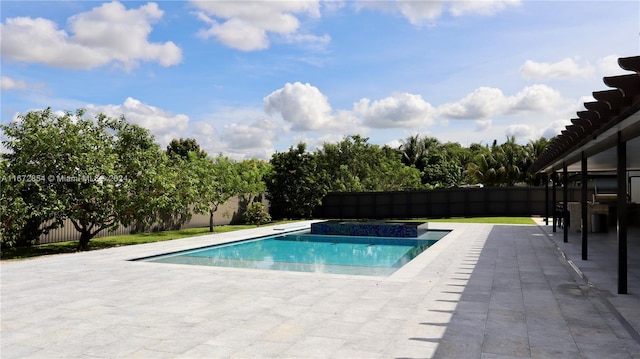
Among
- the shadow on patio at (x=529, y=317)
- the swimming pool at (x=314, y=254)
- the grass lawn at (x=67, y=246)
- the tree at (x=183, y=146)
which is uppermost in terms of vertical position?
the tree at (x=183, y=146)

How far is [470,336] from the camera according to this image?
4.97m

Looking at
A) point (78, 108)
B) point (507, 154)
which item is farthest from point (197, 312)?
point (507, 154)

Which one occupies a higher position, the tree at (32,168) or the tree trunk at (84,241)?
the tree at (32,168)

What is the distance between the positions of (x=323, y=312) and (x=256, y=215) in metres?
18.8

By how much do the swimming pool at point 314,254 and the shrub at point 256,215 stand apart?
18.3 feet

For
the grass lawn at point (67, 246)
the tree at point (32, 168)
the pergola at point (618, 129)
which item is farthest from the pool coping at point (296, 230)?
the pergola at point (618, 129)

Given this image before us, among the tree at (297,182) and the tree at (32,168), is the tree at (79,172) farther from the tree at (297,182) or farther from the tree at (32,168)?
the tree at (297,182)

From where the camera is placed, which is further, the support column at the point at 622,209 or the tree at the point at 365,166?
the tree at the point at 365,166

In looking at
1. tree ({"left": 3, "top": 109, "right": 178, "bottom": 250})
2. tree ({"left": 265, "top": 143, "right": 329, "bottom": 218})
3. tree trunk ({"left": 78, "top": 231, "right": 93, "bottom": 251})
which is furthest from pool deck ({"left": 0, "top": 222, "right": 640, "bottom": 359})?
tree ({"left": 265, "top": 143, "right": 329, "bottom": 218})

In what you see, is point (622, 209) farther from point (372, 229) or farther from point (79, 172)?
point (79, 172)

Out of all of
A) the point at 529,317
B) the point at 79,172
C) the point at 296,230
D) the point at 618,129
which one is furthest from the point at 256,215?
the point at 618,129

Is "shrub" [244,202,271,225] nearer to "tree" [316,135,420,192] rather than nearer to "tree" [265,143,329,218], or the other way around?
"tree" [265,143,329,218]

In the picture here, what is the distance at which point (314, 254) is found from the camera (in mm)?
14375

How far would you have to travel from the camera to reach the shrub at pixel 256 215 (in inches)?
964
